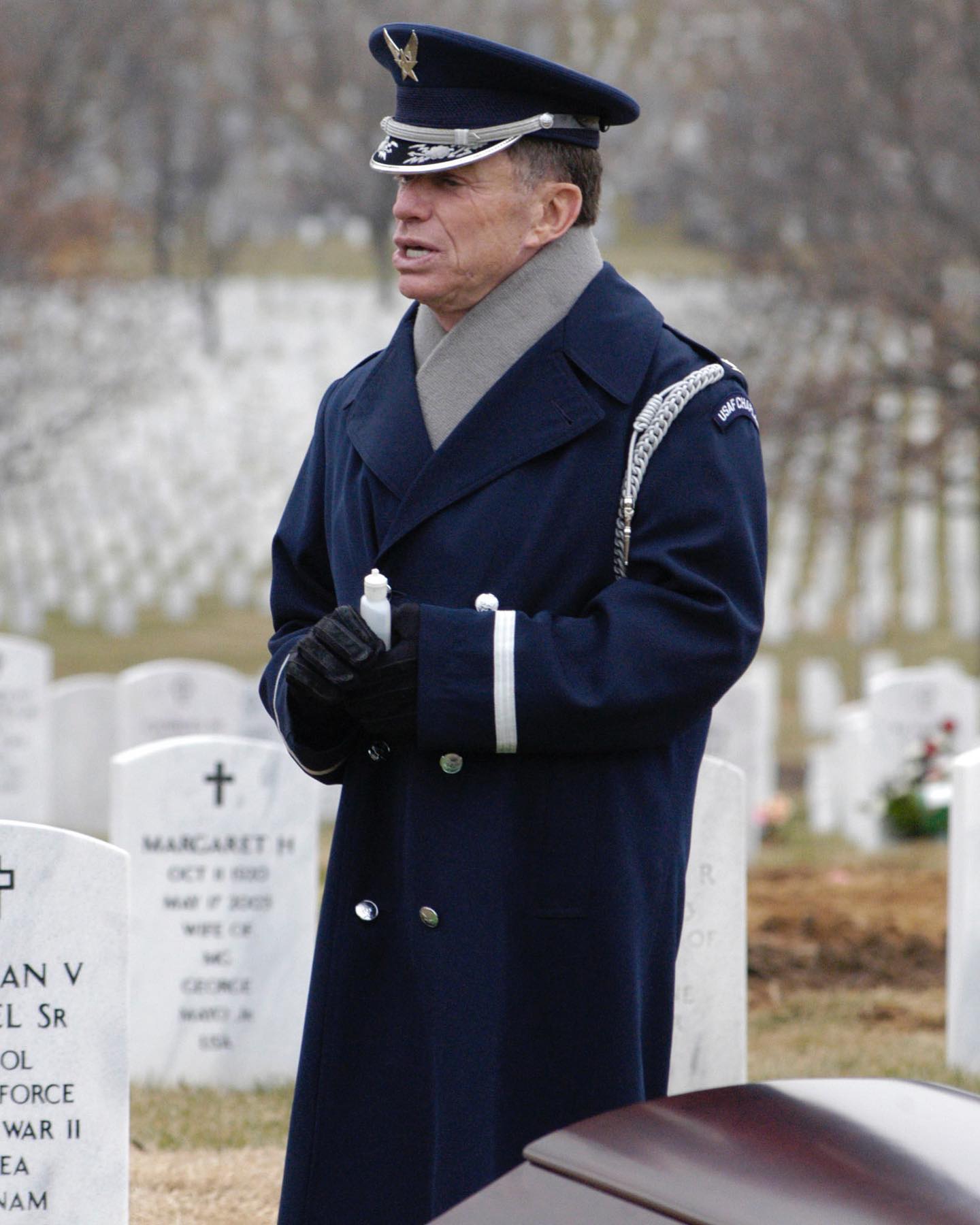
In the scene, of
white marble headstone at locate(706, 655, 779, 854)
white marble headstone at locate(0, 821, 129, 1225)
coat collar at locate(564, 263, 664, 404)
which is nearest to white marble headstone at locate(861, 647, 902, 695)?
white marble headstone at locate(706, 655, 779, 854)

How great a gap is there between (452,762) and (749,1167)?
2.44ft

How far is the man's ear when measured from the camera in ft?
8.38

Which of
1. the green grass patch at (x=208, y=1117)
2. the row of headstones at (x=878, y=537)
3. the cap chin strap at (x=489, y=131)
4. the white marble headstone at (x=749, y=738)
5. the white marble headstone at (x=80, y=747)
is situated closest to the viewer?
the cap chin strap at (x=489, y=131)

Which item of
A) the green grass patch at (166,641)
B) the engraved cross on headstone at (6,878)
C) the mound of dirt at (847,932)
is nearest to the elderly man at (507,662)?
the engraved cross on headstone at (6,878)

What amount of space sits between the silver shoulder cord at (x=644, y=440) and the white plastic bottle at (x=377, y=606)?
342 millimetres

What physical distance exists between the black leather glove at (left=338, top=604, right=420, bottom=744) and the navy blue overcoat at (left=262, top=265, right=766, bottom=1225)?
21 mm

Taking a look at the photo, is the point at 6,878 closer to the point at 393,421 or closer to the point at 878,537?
the point at 393,421

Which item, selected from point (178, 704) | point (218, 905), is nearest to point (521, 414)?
point (218, 905)

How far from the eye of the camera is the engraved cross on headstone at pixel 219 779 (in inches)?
210

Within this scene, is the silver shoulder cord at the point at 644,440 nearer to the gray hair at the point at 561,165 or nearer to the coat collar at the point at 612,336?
the coat collar at the point at 612,336

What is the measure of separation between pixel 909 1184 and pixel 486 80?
5.15 ft

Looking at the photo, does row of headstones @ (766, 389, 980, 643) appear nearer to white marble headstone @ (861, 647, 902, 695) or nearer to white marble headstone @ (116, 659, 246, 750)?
white marble headstone @ (861, 647, 902, 695)

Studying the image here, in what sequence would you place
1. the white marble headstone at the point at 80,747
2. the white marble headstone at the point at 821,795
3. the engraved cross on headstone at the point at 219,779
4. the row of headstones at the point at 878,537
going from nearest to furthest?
the engraved cross on headstone at the point at 219,779 → the white marble headstone at the point at 80,747 → the white marble headstone at the point at 821,795 → the row of headstones at the point at 878,537

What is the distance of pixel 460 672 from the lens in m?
2.43
